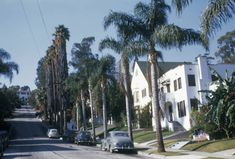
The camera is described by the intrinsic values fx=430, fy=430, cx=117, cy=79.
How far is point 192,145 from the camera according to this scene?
31672mm

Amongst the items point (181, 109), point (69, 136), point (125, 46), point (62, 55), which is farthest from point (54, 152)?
point (62, 55)

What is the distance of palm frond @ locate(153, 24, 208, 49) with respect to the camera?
93.1 ft

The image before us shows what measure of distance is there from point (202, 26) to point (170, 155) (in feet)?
35.9

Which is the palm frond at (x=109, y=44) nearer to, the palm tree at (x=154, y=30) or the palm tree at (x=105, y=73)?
the palm tree at (x=154, y=30)

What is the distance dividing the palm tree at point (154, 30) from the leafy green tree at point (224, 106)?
3790 millimetres

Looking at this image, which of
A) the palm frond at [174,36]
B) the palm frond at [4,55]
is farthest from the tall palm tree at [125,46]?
the palm frond at [4,55]

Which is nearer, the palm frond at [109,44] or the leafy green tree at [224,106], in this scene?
the leafy green tree at [224,106]

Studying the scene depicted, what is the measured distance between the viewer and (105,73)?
4825cm

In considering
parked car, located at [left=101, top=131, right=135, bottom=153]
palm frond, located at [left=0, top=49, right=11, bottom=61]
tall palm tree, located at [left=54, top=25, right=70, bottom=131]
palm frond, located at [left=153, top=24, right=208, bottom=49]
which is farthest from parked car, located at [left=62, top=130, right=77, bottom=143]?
palm frond, located at [left=153, top=24, right=208, bottom=49]

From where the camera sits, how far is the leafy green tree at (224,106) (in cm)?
2908

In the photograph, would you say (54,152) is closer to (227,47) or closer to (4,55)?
(4,55)

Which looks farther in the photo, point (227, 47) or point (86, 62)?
point (227, 47)

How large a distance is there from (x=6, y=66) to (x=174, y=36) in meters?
37.9

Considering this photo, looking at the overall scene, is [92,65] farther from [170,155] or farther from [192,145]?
[170,155]
